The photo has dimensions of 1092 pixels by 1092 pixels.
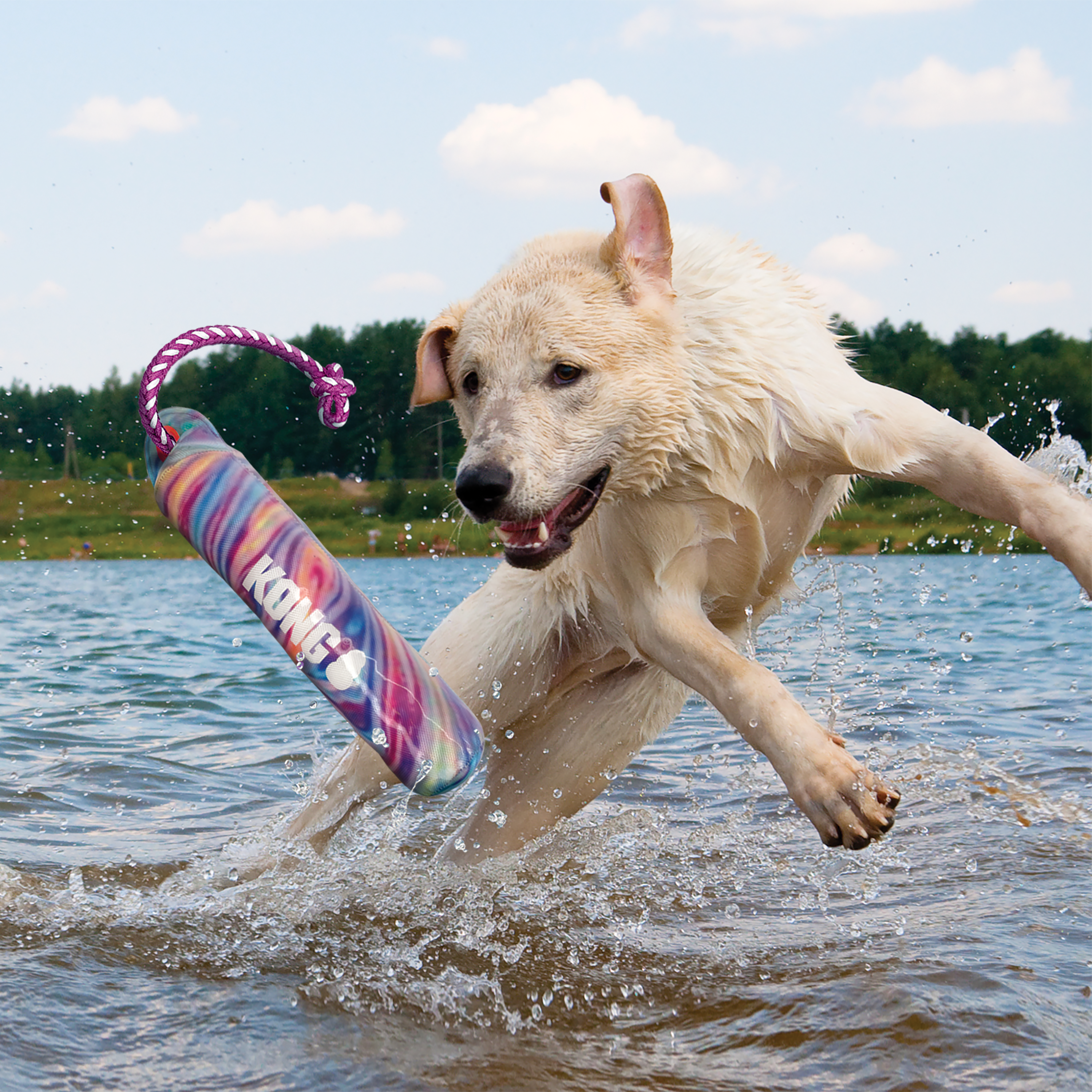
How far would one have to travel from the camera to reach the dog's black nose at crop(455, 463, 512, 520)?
382 cm

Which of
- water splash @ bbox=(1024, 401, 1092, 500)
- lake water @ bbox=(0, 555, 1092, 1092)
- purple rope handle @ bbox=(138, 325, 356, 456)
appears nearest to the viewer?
lake water @ bbox=(0, 555, 1092, 1092)

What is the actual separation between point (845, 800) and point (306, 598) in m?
2.00

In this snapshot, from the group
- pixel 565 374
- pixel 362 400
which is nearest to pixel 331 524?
pixel 362 400

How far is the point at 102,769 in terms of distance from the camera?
7.99 meters

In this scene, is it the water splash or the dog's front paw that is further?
the water splash

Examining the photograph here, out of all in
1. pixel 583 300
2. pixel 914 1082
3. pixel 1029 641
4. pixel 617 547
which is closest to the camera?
pixel 914 1082

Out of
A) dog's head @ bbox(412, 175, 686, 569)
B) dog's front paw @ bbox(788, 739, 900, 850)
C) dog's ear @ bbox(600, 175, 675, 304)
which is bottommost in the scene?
dog's front paw @ bbox(788, 739, 900, 850)

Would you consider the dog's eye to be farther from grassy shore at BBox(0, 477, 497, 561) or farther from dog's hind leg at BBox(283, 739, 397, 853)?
grassy shore at BBox(0, 477, 497, 561)

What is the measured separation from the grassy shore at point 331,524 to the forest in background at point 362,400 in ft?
4.95

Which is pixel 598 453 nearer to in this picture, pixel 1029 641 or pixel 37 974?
pixel 37 974

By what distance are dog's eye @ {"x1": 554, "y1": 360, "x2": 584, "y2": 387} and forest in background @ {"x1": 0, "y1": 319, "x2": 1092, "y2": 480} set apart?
19.5 feet

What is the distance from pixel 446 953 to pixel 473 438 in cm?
190

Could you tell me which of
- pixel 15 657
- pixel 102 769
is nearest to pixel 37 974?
pixel 102 769

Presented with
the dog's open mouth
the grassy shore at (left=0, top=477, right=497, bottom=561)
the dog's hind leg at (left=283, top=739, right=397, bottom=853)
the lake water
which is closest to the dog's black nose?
the dog's open mouth
